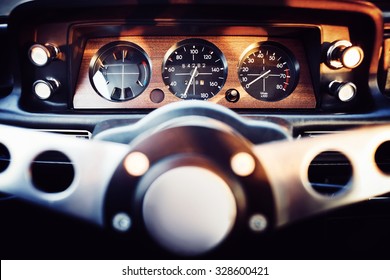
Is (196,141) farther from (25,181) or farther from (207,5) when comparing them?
(207,5)

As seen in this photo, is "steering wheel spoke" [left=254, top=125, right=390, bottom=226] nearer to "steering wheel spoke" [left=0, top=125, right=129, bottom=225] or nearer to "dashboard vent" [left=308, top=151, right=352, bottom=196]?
"steering wheel spoke" [left=0, top=125, right=129, bottom=225]

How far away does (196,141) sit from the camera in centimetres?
87

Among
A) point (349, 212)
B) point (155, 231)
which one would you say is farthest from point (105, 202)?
point (349, 212)

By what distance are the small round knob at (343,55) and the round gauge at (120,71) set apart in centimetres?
73

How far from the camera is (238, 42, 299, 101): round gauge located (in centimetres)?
183

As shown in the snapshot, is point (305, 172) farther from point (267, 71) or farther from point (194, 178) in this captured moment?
point (267, 71)

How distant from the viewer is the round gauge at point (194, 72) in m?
1.84

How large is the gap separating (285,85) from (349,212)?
1.90 ft


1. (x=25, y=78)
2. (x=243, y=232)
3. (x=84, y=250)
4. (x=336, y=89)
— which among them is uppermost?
(x=25, y=78)

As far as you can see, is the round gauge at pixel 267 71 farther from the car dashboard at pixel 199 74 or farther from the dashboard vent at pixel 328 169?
the dashboard vent at pixel 328 169

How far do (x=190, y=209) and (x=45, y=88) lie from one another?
104 centimetres

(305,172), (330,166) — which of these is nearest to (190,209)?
(305,172)

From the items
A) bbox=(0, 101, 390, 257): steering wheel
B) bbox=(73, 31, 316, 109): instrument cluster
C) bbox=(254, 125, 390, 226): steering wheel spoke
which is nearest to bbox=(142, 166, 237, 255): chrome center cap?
bbox=(0, 101, 390, 257): steering wheel

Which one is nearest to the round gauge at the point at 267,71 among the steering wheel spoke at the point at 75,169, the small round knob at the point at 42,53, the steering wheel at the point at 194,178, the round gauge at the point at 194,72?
the round gauge at the point at 194,72
